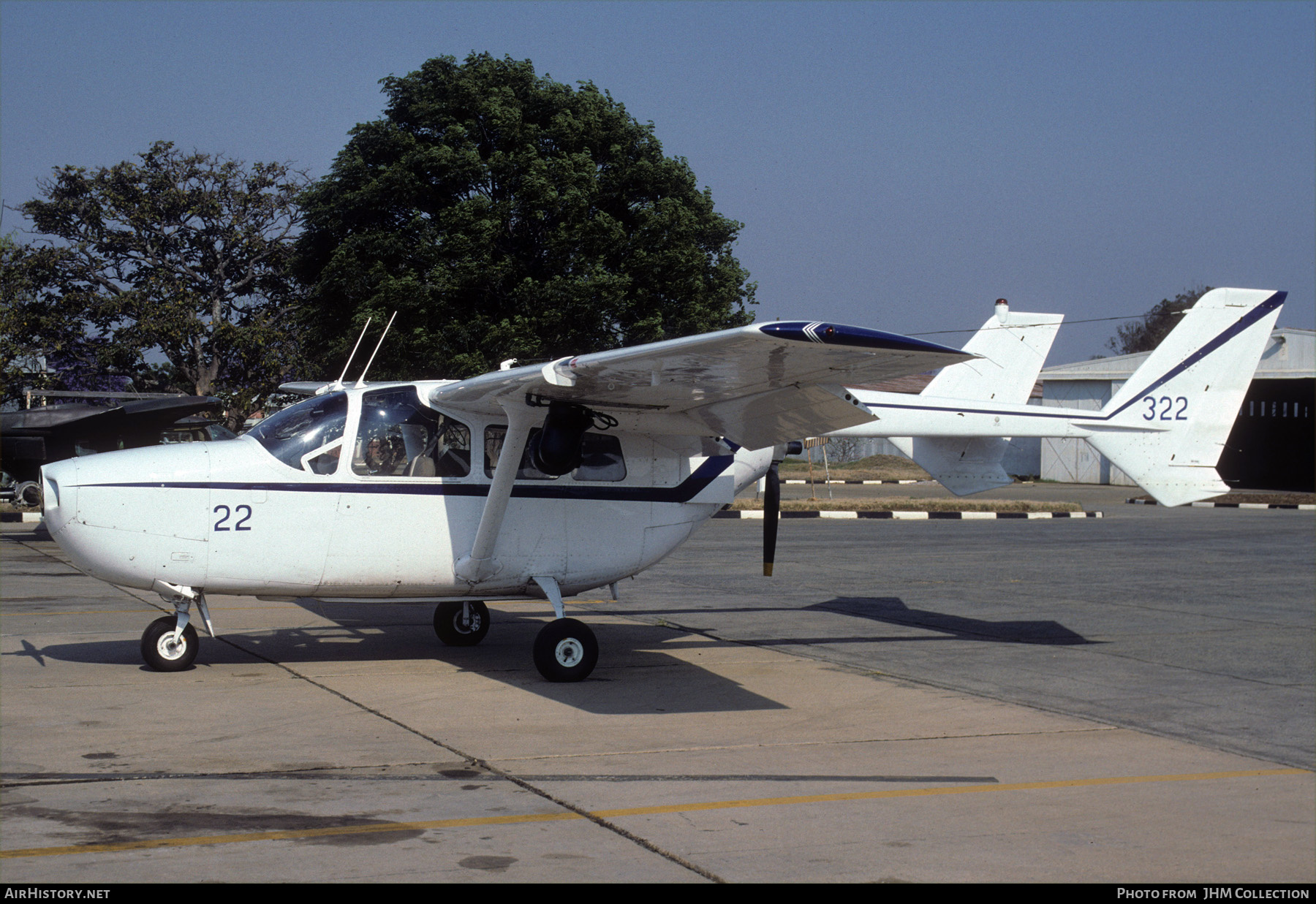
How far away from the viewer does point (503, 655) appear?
9.70 m

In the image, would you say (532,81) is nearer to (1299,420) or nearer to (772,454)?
(772,454)

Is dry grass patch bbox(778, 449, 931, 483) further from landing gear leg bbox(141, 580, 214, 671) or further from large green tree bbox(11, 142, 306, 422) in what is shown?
landing gear leg bbox(141, 580, 214, 671)

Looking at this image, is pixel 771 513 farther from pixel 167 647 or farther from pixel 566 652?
pixel 167 647

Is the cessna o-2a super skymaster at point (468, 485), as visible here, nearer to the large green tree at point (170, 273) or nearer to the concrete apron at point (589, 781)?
the concrete apron at point (589, 781)

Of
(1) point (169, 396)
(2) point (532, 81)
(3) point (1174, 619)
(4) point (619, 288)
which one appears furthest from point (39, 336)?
(3) point (1174, 619)

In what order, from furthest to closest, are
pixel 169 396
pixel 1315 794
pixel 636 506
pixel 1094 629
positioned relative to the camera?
1. pixel 169 396
2. pixel 1094 629
3. pixel 636 506
4. pixel 1315 794

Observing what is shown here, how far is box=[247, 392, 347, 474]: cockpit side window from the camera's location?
8.43m

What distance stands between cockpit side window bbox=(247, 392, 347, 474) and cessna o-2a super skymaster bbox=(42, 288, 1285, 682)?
0.04ft

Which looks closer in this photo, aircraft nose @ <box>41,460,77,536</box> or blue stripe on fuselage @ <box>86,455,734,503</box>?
aircraft nose @ <box>41,460,77,536</box>

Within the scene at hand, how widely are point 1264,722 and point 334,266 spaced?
20.5 metres

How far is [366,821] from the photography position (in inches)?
197

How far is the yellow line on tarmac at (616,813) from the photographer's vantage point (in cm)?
456

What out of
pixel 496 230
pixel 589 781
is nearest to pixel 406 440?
pixel 589 781

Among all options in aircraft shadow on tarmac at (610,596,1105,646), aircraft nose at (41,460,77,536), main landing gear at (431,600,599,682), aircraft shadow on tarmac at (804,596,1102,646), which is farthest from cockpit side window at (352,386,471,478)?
aircraft shadow on tarmac at (804,596,1102,646)
